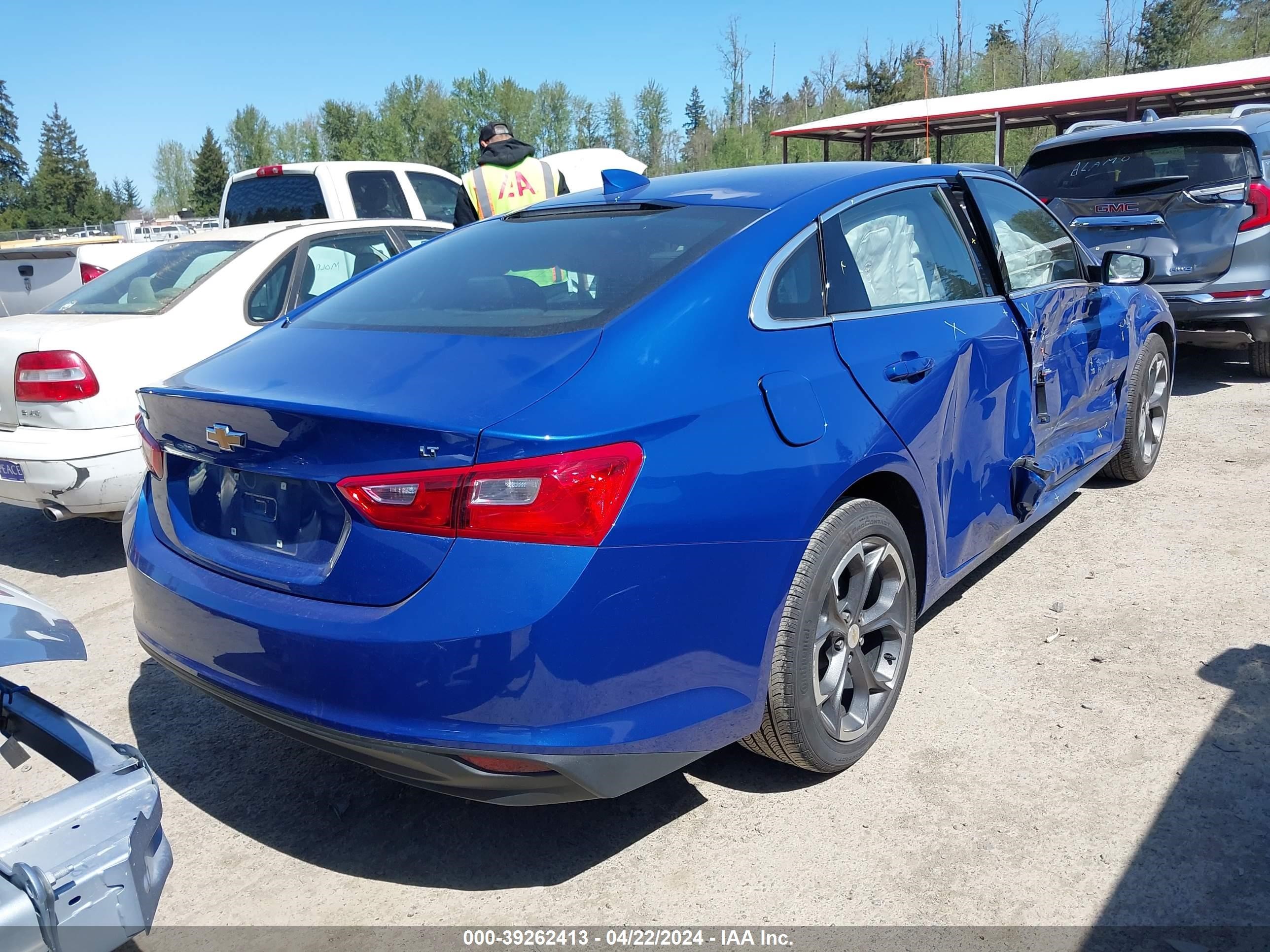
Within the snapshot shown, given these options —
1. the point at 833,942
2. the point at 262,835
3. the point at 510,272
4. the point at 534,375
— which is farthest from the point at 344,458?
the point at 833,942

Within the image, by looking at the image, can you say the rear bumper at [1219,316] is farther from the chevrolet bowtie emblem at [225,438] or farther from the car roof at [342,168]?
the chevrolet bowtie emblem at [225,438]

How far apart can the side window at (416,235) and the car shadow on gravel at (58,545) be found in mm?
2439

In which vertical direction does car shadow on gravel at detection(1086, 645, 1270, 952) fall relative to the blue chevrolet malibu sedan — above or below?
below

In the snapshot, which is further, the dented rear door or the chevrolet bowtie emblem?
the dented rear door

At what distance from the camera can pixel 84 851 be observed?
1.52 metres

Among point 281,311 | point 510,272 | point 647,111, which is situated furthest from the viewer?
point 647,111

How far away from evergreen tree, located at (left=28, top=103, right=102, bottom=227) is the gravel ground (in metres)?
91.0

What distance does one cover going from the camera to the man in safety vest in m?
6.20

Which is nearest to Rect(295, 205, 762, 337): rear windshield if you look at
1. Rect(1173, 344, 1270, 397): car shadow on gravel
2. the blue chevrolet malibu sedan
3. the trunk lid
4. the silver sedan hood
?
the blue chevrolet malibu sedan

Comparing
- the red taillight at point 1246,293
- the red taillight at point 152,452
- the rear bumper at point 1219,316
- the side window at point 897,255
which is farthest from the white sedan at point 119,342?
the red taillight at point 1246,293

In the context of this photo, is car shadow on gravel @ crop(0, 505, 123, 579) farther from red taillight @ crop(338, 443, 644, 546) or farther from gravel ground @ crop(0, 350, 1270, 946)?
red taillight @ crop(338, 443, 644, 546)

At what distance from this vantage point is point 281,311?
5.56 meters

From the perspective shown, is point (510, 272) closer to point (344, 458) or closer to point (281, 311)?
point (344, 458)

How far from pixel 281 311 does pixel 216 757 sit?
307 cm
